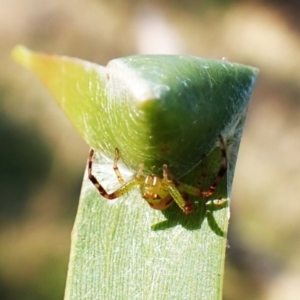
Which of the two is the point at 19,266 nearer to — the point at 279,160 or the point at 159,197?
the point at 279,160

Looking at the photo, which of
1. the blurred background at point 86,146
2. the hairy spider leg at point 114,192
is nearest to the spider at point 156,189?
the hairy spider leg at point 114,192

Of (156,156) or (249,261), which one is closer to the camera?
(156,156)

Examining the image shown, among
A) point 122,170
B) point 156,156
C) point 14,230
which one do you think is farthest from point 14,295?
point 156,156

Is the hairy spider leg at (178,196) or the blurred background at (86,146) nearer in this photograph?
the hairy spider leg at (178,196)

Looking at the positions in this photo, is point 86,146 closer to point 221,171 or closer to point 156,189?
point 156,189

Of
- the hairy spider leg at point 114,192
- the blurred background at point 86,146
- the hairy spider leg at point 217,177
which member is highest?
the hairy spider leg at point 217,177

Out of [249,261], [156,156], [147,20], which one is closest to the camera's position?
[156,156]

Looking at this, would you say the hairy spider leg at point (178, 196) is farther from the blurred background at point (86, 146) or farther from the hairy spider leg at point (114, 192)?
the blurred background at point (86, 146)
